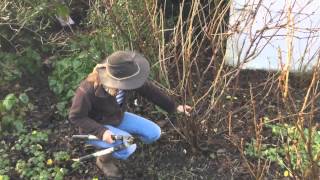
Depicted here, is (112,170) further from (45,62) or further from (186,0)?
(186,0)

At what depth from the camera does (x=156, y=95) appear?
368 cm

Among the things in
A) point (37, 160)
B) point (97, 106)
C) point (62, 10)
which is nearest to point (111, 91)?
point (97, 106)

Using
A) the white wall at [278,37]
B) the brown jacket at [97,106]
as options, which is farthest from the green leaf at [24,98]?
the white wall at [278,37]

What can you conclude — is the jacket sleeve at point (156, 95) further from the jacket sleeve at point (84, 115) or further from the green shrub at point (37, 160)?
the green shrub at point (37, 160)

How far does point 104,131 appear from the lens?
341cm

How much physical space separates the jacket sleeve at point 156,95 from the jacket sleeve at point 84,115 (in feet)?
1.29

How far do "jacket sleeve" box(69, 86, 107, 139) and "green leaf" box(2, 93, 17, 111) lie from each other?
81cm

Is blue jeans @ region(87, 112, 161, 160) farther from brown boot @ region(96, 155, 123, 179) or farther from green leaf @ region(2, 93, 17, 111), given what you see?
green leaf @ region(2, 93, 17, 111)

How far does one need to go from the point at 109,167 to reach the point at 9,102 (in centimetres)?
90

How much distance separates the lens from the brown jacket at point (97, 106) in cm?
341

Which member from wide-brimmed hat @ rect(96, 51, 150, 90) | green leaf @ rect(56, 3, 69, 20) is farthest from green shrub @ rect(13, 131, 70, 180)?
green leaf @ rect(56, 3, 69, 20)

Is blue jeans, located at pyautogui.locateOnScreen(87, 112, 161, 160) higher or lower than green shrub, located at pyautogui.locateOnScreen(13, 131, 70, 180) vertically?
higher

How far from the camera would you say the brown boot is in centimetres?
372

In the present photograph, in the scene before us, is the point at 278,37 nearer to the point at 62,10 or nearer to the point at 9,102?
the point at 62,10
